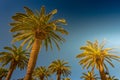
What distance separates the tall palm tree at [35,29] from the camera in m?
28.1

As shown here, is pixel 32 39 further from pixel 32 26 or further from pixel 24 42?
pixel 32 26

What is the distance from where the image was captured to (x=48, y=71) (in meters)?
59.3

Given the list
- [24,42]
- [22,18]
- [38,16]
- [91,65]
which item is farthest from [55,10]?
[91,65]

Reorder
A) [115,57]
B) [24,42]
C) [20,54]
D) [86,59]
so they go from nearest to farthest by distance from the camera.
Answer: [24,42], [115,57], [86,59], [20,54]

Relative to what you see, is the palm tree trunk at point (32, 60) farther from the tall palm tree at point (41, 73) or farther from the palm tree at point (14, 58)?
the tall palm tree at point (41, 73)

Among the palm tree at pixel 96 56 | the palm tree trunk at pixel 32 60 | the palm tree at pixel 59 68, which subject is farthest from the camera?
the palm tree at pixel 59 68

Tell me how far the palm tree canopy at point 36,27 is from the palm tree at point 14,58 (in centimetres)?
1366

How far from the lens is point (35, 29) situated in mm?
28562

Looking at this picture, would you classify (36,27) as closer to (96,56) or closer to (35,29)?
(35,29)

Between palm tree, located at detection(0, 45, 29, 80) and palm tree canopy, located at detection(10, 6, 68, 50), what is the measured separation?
44.8ft

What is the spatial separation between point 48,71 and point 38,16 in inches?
1285

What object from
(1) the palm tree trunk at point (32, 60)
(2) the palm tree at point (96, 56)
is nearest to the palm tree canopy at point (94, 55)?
(2) the palm tree at point (96, 56)

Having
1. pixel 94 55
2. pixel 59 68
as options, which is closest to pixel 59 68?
pixel 59 68

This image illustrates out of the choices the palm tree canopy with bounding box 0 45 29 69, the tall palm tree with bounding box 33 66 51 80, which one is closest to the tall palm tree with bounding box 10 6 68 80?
the palm tree canopy with bounding box 0 45 29 69
